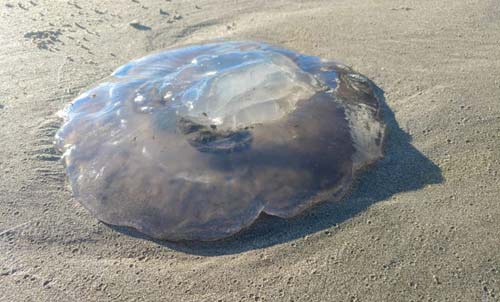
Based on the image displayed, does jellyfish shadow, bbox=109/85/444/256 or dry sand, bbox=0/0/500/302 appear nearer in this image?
dry sand, bbox=0/0/500/302

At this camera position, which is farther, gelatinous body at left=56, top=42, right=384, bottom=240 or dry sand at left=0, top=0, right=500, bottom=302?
gelatinous body at left=56, top=42, right=384, bottom=240

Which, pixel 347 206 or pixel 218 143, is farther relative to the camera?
pixel 218 143

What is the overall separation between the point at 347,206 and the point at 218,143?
974mm

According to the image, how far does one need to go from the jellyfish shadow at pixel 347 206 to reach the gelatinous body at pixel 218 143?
6cm

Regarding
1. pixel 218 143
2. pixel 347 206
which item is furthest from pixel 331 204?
pixel 218 143

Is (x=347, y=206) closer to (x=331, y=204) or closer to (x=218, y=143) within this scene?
(x=331, y=204)

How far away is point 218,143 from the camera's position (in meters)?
3.27

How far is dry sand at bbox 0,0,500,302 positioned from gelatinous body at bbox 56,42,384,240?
145 mm

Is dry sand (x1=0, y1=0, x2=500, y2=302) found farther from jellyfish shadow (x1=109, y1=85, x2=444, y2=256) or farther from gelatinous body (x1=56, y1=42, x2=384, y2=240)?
gelatinous body (x1=56, y1=42, x2=384, y2=240)

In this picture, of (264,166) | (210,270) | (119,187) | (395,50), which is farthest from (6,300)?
(395,50)

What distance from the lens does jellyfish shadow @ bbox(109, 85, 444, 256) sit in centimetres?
296

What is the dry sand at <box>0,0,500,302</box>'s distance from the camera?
107 inches

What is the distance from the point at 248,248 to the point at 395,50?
3.01 metres

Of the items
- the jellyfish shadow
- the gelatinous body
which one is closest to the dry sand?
the jellyfish shadow
